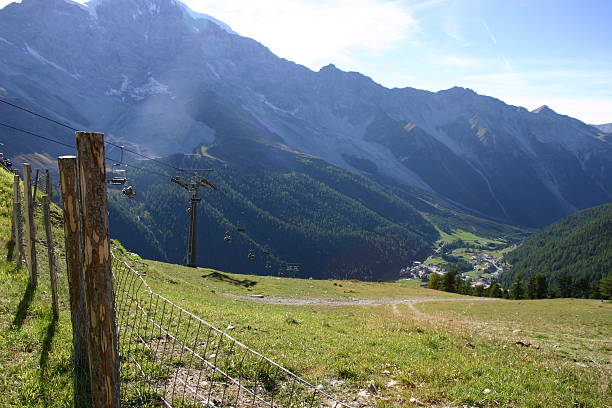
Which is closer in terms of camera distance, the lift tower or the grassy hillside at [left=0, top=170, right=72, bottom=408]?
the grassy hillside at [left=0, top=170, right=72, bottom=408]

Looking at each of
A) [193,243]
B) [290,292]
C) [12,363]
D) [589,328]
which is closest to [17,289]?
[12,363]

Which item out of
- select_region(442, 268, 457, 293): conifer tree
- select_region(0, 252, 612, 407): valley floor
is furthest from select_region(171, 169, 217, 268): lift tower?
select_region(442, 268, 457, 293): conifer tree

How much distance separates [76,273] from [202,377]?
14.1 ft

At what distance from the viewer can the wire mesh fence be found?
945cm

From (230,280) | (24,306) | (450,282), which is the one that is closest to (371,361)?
(24,306)

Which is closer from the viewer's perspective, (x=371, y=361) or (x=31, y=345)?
(x=31, y=345)

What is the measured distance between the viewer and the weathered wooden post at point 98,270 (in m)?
6.42

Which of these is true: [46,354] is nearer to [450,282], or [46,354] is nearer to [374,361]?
[374,361]

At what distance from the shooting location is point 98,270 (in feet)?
21.5

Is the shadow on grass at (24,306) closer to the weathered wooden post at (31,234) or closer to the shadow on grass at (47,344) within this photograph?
the weathered wooden post at (31,234)

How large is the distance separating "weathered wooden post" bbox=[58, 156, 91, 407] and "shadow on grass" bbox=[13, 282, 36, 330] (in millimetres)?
3431

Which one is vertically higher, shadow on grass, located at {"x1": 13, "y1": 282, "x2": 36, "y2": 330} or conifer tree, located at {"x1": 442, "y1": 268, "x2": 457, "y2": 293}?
shadow on grass, located at {"x1": 13, "y1": 282, "x2": 36, "y2": 330}

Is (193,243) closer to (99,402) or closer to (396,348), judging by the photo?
(396,348)

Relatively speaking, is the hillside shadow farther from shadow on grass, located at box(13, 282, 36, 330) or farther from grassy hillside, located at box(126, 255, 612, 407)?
shadow on grass, located at box(13, 282, 36, 330)
